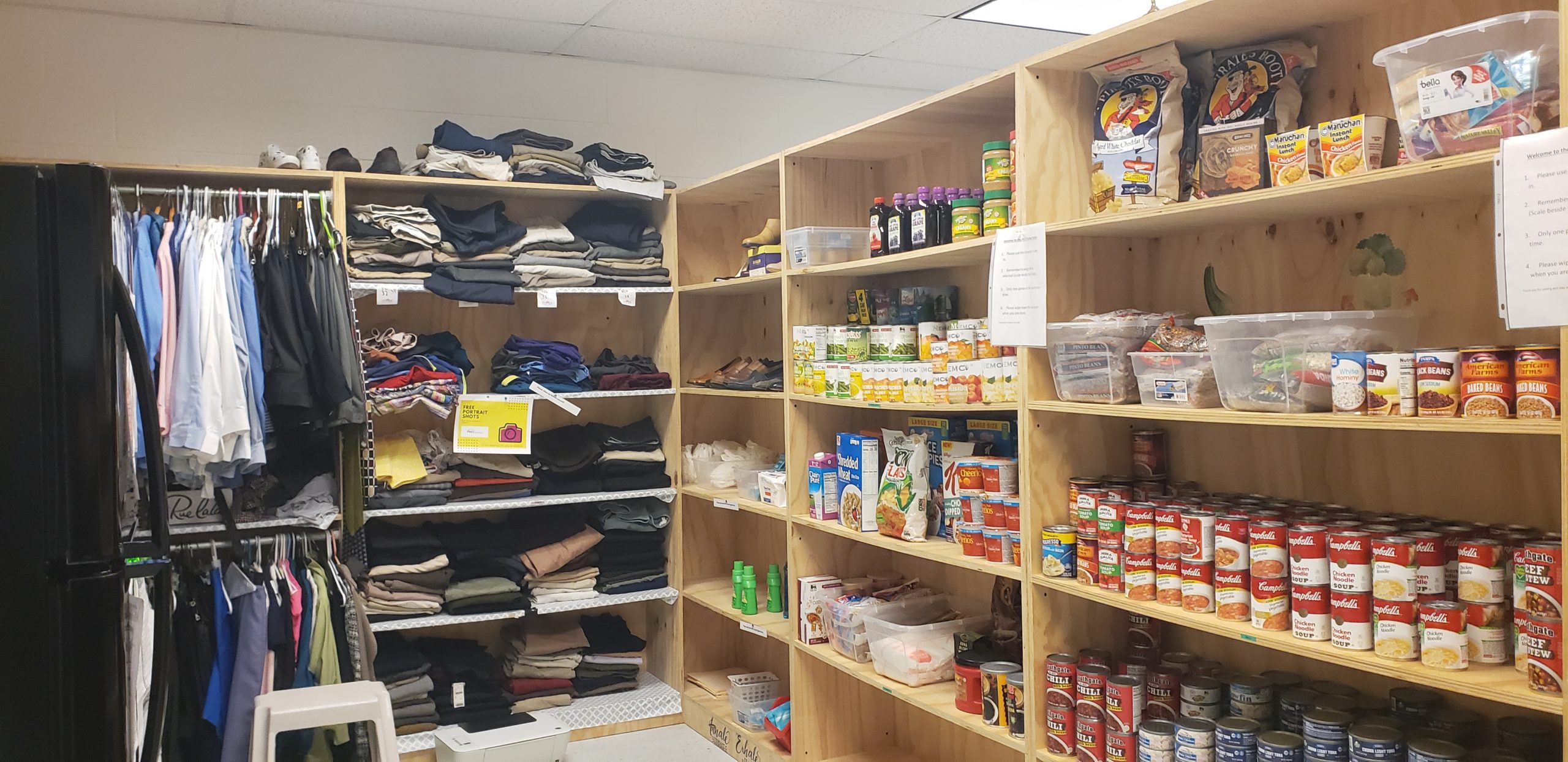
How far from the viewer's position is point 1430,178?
1902mm

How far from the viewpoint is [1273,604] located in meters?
2.18

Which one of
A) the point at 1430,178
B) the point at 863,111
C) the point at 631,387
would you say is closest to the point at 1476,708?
the point at 1430,178

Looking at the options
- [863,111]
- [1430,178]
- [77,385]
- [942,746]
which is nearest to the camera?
[77,385]

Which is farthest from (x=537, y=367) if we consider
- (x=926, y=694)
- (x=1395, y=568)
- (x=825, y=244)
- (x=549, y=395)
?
(x=1395, y=568)

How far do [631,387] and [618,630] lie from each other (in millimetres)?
1079

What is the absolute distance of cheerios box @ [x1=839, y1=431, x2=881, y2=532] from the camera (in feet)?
11.4

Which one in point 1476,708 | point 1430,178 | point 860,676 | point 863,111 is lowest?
point 860,676

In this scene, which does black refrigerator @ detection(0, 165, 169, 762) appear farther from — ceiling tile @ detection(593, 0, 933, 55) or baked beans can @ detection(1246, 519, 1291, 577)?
ceiling tile @ detection(593, 0, 933, 55)

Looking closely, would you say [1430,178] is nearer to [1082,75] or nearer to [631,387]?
[1082,75]

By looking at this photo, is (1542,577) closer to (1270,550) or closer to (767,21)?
(1270,550)

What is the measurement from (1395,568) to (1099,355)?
794 millimetres

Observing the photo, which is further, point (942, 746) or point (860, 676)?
point (942, 746)

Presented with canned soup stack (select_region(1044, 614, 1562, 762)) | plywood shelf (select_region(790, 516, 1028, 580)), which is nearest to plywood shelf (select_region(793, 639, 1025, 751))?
canned soup stack (select_region(1044, 614, 1562, 762))

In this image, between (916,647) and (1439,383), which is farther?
(916,647)
